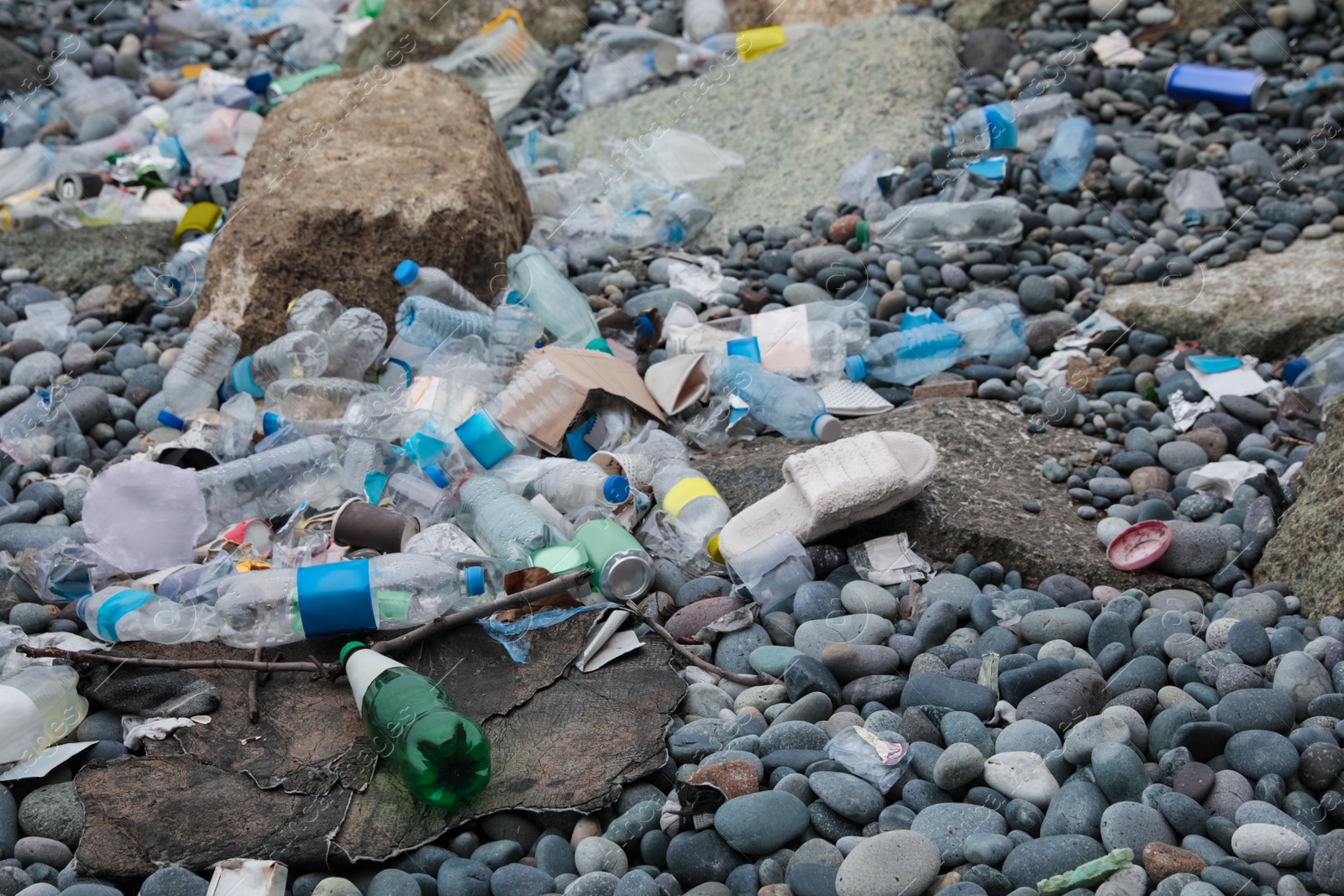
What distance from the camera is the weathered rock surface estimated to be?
272 centimetres

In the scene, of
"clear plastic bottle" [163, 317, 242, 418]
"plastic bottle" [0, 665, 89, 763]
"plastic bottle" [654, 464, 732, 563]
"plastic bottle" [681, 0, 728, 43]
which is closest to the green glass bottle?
"plastic bottle" [0, 665, 89, 763]

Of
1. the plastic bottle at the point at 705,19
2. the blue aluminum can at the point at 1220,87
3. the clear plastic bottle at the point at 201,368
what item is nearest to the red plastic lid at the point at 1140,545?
the clear plastic bottle at the point at 201,368

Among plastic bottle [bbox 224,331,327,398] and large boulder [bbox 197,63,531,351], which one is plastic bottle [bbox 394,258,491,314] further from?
plastic bottle [bbox 224,331,327,398]

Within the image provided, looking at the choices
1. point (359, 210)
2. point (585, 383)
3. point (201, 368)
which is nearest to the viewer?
point (585, 383)

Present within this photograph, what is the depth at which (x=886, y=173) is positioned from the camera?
4.67 meters

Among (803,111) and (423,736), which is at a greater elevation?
(423,736)

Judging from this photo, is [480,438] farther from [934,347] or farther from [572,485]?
[934,347]

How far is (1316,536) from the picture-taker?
8.13 feet

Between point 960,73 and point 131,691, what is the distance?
4939 millimetres

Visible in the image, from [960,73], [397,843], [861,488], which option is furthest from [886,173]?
[397,843]

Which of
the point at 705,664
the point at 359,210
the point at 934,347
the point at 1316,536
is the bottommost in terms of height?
the point at 934,347

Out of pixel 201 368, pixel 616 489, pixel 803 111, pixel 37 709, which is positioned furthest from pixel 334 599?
pixel 803 111

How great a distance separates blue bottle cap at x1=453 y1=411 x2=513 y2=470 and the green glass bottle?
104cm

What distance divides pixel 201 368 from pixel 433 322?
2.72 feet
